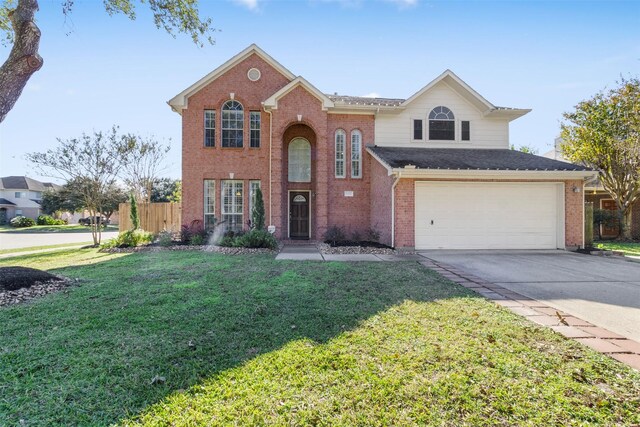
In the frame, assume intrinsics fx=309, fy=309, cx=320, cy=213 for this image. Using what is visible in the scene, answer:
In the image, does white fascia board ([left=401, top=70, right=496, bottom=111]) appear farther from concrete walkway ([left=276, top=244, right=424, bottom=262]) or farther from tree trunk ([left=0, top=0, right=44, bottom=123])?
tree trunk ([left=0, top=0, right=44, bottom=123])

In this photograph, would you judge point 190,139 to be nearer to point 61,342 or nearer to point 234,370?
point 61,342

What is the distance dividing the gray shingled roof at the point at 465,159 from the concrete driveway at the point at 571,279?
3.11 metres

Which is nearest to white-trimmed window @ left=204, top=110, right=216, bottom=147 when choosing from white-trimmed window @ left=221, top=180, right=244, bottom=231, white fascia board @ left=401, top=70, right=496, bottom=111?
white-trimmed window @ left=221, top=180, right=244, bottom=231

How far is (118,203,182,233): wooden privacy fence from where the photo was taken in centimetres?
1806

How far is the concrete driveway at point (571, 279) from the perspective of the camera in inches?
183

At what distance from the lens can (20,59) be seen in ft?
20.9

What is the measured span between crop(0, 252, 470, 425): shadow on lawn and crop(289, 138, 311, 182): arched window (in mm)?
8116

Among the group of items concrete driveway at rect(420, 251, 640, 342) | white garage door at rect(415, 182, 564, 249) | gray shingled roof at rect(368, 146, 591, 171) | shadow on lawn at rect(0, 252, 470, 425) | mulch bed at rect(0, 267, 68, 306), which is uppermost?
gray shingled roof at rect(368, 146, 591, 171)

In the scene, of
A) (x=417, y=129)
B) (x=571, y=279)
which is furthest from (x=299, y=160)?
(x=571, y=279)

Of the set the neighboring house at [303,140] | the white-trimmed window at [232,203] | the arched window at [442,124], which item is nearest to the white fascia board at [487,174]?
the neighboring house at [303,140]

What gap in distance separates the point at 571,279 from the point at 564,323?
3.58m

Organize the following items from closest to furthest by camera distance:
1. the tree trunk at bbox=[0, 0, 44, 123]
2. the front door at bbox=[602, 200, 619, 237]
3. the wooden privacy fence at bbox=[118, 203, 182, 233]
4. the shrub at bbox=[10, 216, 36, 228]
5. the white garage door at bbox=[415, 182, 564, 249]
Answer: the tree trunk at bbox=[0, 0, 44, 123] → the white garage door at bbox=[415, 182, 564, 249] → the front door at bbox=[602, 200, 619, 237] → the wooden privacy fence at bbox=[118, 203, 182, 233] → the shrub at bbox=[10, 216, 36, 228]

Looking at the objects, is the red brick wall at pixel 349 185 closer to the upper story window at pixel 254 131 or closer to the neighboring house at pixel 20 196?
the upper story window at pixel 254 131

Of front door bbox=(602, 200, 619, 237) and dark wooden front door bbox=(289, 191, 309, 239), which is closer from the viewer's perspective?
dark wooden front door bbox=(289, 191, 309, 239)
